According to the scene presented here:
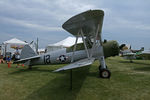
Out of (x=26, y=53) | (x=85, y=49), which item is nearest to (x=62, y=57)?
(x=85, y=49)

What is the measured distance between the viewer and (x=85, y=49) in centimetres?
581

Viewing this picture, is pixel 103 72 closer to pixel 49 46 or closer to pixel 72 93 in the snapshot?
pixel 72 93

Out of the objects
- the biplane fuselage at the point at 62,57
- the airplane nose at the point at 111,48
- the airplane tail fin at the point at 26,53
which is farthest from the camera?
the airplane tail fin at the point at 26,53

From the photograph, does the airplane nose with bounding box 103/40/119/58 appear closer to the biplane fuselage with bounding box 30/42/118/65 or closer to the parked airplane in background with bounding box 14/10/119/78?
the parked airplane in background with bounding box 14/10/119/78

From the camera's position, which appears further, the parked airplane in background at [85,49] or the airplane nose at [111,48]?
the airplane nose at [111,48]

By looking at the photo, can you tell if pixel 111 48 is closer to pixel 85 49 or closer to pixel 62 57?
pixel 85 49

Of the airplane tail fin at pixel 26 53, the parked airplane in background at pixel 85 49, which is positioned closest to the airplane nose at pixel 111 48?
the parked airplane in background at pixel 85 49

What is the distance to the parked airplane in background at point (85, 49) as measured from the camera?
439 cm

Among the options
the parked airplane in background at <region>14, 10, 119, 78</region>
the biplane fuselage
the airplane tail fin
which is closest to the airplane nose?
the parked airplane in background at <region>14, 10, 119, 78</region>

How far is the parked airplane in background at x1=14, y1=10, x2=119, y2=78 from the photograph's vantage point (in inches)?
173

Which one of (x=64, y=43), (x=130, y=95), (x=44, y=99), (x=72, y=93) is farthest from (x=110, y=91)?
(x=64, y=43)

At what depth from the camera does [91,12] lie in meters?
4.05

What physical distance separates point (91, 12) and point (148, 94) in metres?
3.30

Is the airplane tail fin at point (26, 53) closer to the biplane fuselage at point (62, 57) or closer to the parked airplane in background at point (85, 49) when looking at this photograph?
the parked airplane in background at point (85, 49)
